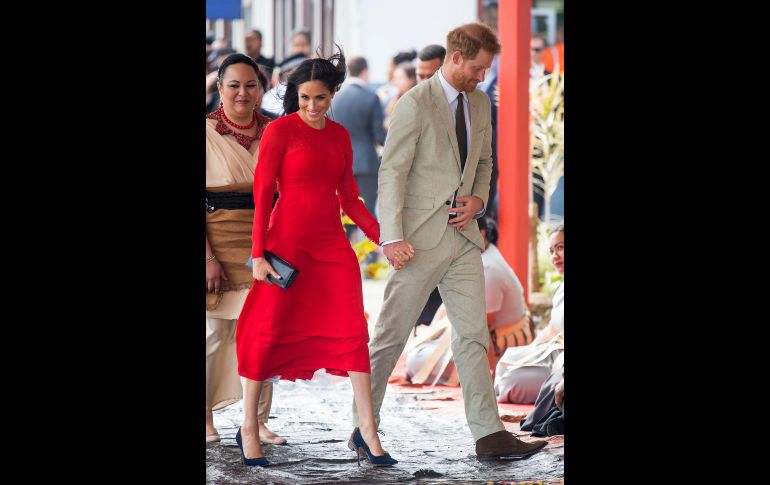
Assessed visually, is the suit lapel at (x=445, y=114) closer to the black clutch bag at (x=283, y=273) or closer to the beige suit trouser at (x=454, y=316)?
the beige suit trouser at (x=454, y=316)

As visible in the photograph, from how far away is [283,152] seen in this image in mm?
4352

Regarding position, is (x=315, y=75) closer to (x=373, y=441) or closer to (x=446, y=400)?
(x=373, y=441)

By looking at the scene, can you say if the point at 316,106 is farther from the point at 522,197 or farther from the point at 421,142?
the point at 522,197

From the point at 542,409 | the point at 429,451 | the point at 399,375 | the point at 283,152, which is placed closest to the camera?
the point at 283,152

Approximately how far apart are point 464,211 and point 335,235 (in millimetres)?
530

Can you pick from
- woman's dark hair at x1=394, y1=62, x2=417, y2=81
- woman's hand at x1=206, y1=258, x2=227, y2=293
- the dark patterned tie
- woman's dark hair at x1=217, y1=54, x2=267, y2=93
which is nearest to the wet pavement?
woman's hand at x1=206, y1=258, x2=227, y2=293

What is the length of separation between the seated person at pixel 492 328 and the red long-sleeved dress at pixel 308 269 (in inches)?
63.1

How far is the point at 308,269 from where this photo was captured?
14.6ft

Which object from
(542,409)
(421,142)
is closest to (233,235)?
(421,142)

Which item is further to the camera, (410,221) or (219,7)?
(219,7)

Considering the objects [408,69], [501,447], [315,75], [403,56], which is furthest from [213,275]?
[408,69]

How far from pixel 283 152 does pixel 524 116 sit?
8.56ft

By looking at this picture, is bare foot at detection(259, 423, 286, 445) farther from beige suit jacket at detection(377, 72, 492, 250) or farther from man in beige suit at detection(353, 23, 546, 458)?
beige suit jacket at detection(377, 72, 492, 250)

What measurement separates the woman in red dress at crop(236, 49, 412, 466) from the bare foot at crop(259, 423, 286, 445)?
1.27 feet
